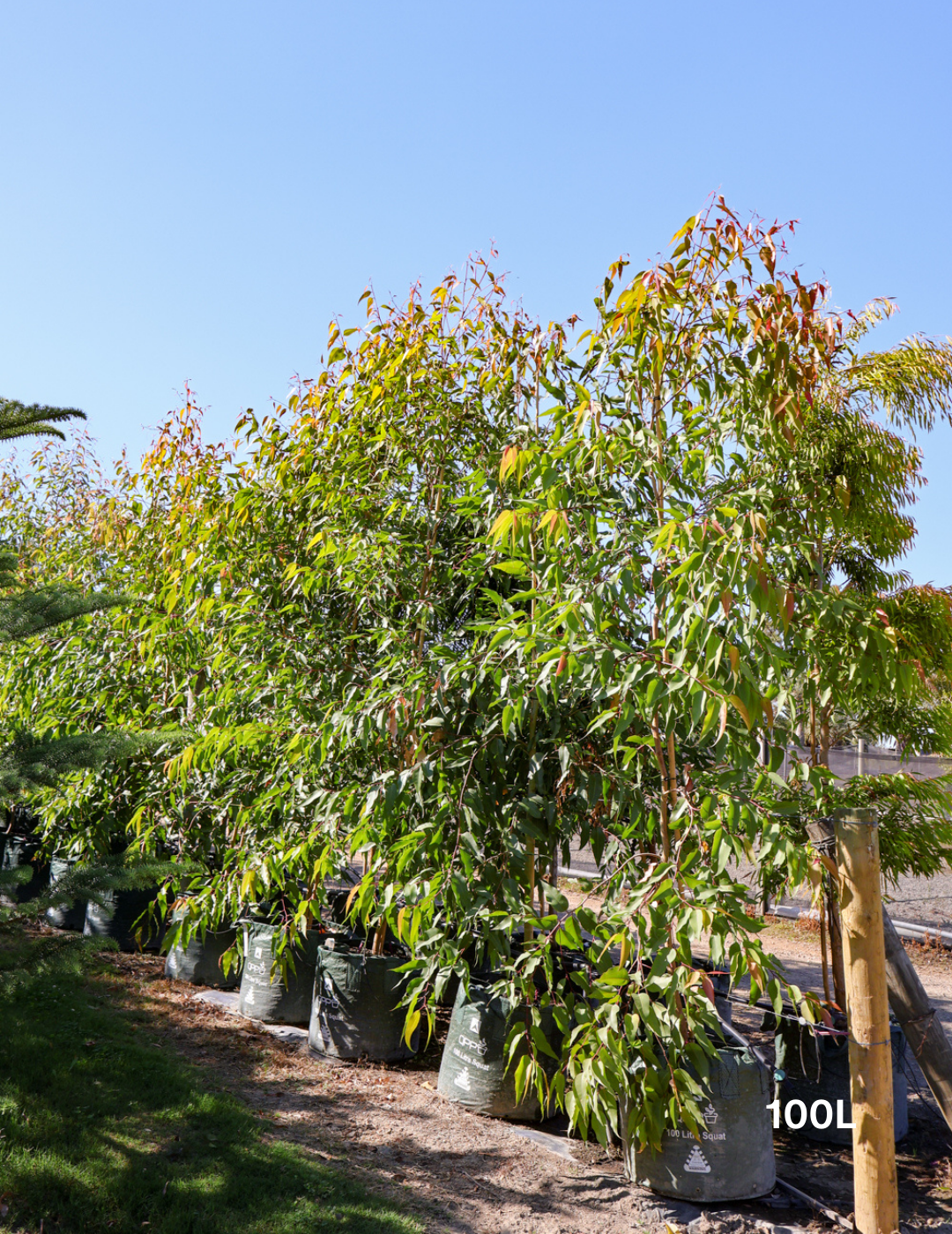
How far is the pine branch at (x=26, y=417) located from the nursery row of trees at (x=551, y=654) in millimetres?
1055

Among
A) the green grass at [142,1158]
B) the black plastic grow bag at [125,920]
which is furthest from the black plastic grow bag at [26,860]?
the green grass at [142,1158]

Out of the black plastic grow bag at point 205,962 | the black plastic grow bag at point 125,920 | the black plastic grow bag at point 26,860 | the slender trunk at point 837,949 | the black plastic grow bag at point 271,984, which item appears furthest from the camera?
the black plastic grow bag at point 26,860

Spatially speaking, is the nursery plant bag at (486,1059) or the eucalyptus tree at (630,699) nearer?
the eucalyptus tree at (630,699)

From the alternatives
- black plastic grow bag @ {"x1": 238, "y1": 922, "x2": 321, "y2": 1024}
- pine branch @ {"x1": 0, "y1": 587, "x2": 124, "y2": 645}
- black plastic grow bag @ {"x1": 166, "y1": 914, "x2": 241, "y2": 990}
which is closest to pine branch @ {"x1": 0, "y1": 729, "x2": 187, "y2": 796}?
pine branch @ {"x1": 0, "y1": 587, "x2": 124, "y2": 645}

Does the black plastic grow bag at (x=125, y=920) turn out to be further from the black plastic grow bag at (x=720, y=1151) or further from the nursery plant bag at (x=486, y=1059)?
the black plastic grow bag at (x=720, y=1151)

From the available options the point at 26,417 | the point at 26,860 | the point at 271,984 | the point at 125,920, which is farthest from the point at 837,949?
the point at 26,860

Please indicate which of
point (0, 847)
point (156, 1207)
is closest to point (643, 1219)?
point (156, 1207)

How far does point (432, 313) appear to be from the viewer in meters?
3.88

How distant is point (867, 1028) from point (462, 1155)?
56.4 inches

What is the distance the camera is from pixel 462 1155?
123 inches

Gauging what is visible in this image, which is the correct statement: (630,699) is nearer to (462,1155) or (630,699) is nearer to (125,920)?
(462,1155)

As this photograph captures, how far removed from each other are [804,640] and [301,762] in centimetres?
196

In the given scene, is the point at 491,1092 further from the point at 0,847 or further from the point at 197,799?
the point at 0,847

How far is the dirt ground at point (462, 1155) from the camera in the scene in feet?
8.97
